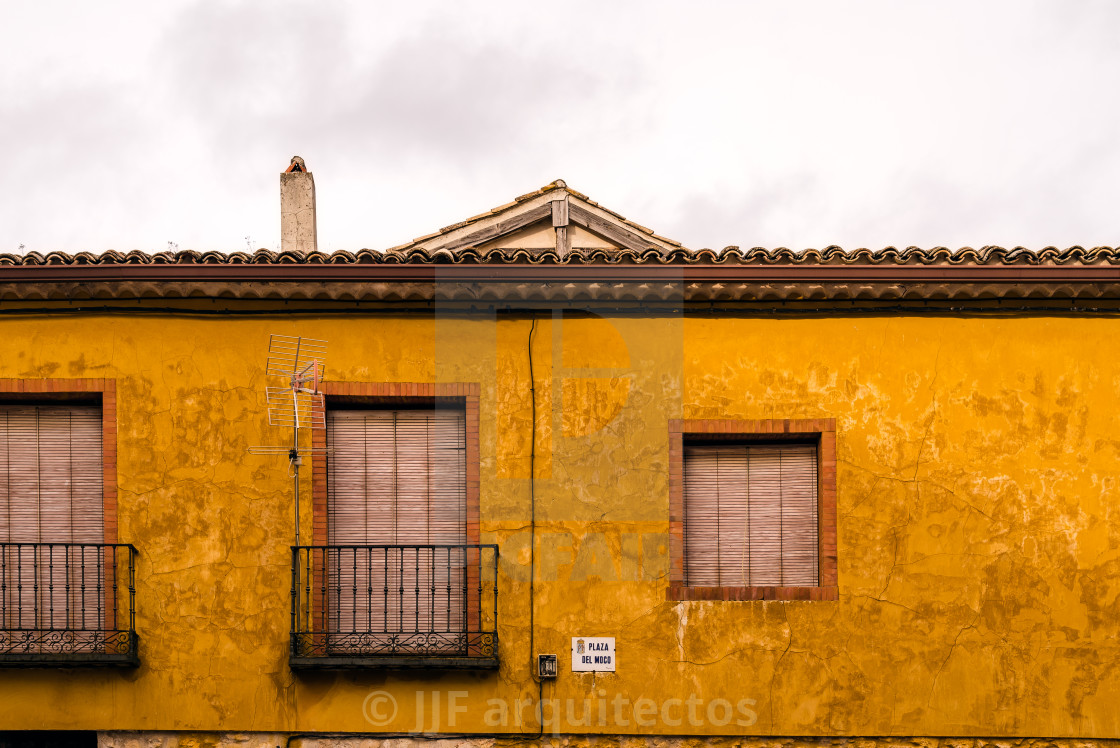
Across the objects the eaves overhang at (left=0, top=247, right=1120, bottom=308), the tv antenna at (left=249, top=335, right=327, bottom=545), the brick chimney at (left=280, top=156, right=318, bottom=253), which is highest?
the brick chimney at (left=280, top=156, right=318, bottom=253)

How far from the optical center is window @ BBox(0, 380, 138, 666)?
21.3ft

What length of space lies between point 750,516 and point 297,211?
584 centimetres

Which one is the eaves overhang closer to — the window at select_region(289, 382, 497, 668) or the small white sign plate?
the window at select_region(289, 382, 497, 668)

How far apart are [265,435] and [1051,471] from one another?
6.01m

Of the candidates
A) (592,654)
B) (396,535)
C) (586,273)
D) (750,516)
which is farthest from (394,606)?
(586,273)

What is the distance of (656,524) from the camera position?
6578mm

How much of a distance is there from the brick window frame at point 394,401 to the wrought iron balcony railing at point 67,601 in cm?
140

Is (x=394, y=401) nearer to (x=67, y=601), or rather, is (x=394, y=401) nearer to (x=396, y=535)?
(x=396, y=535)

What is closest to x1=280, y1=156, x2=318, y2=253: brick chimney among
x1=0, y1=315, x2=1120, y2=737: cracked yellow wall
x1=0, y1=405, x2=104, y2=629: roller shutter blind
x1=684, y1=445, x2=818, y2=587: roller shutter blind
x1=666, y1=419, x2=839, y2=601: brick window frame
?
x1=0, y1=315, x2=1120, y2=737: cracked yellow wall

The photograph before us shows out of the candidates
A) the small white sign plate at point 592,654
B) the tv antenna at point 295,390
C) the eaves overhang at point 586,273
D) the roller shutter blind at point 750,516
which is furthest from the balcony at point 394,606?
the eaves overhang at point 586,273

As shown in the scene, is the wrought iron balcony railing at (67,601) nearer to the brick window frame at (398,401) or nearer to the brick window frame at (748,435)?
the brick window frame at (398,401)

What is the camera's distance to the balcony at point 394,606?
6.39 meters

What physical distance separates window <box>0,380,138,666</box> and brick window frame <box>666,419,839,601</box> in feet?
13.5

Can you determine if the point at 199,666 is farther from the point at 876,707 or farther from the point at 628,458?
the point at 876,707
